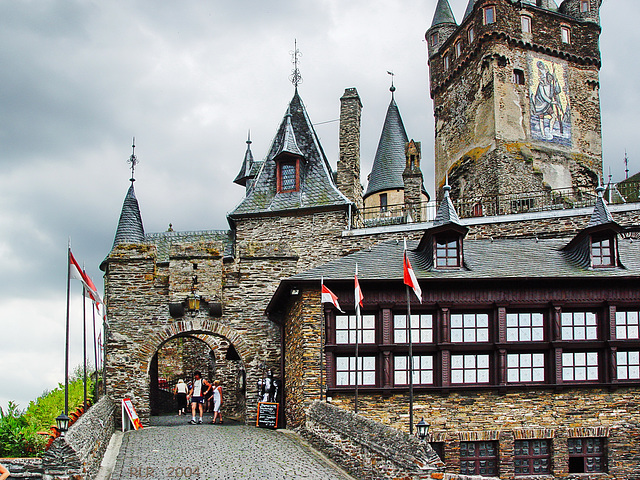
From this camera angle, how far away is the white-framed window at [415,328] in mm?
19750

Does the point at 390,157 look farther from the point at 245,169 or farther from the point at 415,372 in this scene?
the point at 415,372

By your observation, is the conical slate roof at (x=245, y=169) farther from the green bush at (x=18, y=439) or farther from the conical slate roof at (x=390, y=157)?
the green bush at (x=18, y=439)

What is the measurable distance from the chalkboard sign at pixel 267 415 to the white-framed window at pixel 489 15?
24172mm

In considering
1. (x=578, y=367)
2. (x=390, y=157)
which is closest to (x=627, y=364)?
(x=578, y=367)

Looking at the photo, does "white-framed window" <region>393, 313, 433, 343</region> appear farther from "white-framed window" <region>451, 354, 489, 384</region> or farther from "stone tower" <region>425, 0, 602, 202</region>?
"stone tower" <region>425, 0, 602, 202</region>

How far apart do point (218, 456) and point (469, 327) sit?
7835 mm

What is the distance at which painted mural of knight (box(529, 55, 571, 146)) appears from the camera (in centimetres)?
3741

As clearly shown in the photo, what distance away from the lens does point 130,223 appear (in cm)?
3488

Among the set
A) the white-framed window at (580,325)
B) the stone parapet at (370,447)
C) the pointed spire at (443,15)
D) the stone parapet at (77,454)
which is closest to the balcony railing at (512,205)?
the white-framed window at (580,325)

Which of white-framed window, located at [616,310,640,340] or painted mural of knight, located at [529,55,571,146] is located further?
painted mural of knight, located at [529,55,571,146]

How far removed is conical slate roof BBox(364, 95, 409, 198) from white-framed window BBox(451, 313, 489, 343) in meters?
19.3

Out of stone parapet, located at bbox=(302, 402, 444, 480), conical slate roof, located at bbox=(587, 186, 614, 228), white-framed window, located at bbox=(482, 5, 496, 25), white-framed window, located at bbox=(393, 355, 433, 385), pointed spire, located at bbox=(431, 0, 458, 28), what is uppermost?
pointed spire, located at bbox=(431, 0, 458, 28)

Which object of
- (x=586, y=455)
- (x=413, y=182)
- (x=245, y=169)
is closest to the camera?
(x=586, y=455)

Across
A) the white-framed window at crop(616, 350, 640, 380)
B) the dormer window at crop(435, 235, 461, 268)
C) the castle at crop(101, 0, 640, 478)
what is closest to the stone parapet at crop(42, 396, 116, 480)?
the castle at crop(101, 0, 640, 478)
